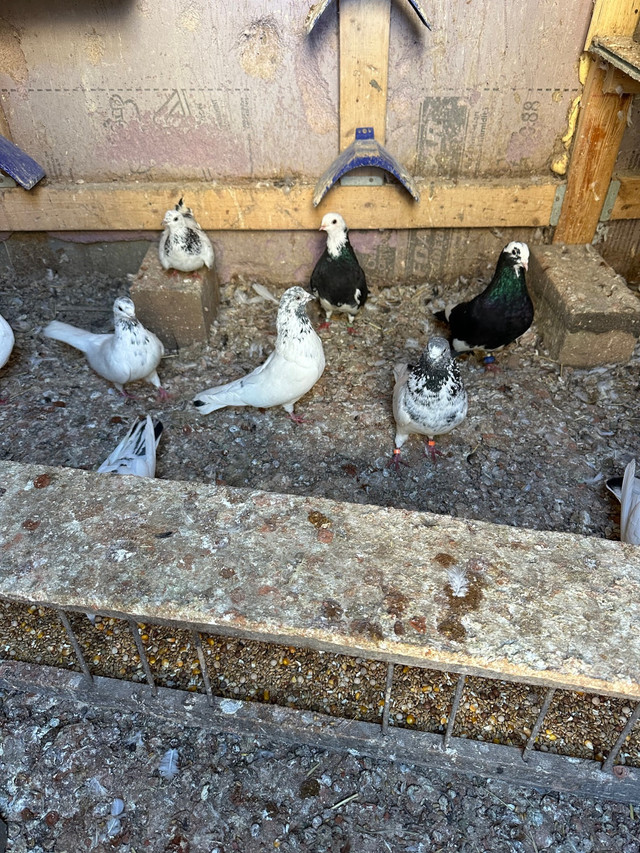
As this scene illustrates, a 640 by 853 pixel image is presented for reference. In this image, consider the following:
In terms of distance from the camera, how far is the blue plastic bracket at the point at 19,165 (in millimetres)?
3301

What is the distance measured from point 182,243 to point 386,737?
2753 mm

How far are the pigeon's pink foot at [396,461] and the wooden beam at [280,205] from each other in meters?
1.66

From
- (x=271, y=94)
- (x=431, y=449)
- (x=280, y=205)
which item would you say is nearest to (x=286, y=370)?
(x=431, y=449)

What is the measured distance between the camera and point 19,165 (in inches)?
134

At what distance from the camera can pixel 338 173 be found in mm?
3260

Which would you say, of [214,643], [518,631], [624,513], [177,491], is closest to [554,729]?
[518,631]

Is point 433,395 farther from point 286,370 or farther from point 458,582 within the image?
point 458,582

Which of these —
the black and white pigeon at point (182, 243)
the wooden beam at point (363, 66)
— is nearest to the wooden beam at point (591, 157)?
the wooden beam at point (363, 66)

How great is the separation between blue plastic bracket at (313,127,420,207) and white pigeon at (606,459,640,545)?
81.2 inches

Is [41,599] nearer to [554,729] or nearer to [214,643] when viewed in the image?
[214,643]

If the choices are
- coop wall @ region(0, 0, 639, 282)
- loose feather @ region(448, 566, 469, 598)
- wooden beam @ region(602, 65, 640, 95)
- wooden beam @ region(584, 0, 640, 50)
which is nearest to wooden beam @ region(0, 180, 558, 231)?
coop wall @ region(0, 0, 639, 282)

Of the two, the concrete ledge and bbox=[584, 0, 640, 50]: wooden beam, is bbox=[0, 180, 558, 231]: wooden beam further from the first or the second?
the concrete ledge

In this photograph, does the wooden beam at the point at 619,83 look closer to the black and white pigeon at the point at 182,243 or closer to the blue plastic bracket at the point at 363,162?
the blue plastic bracket at the point at 363,162

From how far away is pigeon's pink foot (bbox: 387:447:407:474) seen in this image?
2.78 metres
